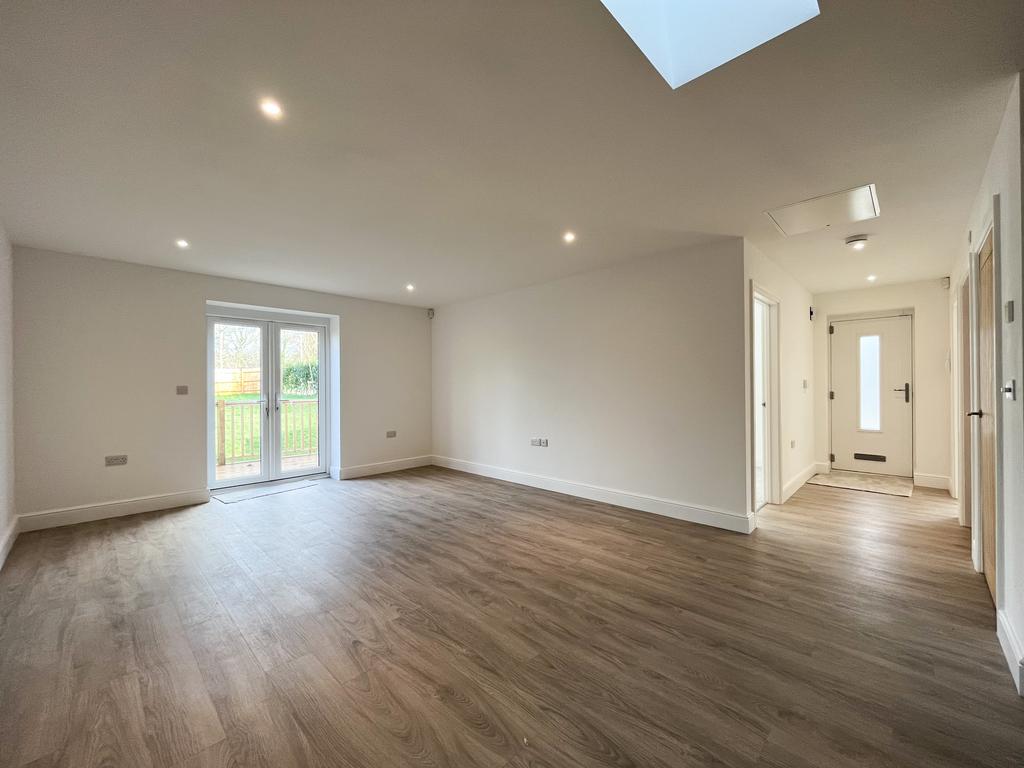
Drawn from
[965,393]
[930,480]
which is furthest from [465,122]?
[930,480]

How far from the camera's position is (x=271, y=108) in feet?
6.49

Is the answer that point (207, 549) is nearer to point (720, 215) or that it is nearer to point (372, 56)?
point (372, 56)

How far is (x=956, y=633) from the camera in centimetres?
221

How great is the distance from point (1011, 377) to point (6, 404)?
6.73 meters

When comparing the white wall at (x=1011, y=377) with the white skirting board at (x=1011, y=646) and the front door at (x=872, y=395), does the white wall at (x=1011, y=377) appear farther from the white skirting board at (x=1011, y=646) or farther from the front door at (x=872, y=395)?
the front door at (x=872, y=395)

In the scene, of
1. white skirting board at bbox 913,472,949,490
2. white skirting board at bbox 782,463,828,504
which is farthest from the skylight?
white skirting board at bbox 913,472,949,490

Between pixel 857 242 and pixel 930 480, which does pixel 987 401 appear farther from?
pixel 930 480

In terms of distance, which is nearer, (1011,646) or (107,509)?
(1011,646)

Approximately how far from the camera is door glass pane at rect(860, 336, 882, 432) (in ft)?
18.7

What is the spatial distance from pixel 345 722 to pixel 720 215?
3.77 metres

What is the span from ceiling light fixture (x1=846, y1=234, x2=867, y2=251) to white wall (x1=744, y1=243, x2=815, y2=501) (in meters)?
0.65

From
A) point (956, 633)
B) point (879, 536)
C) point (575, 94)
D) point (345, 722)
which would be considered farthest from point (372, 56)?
point (879, 536)

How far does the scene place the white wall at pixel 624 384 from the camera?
3.79 metres

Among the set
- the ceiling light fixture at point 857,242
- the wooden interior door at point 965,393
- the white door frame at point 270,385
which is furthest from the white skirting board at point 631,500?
the ceiling light fixture at point 857,242
